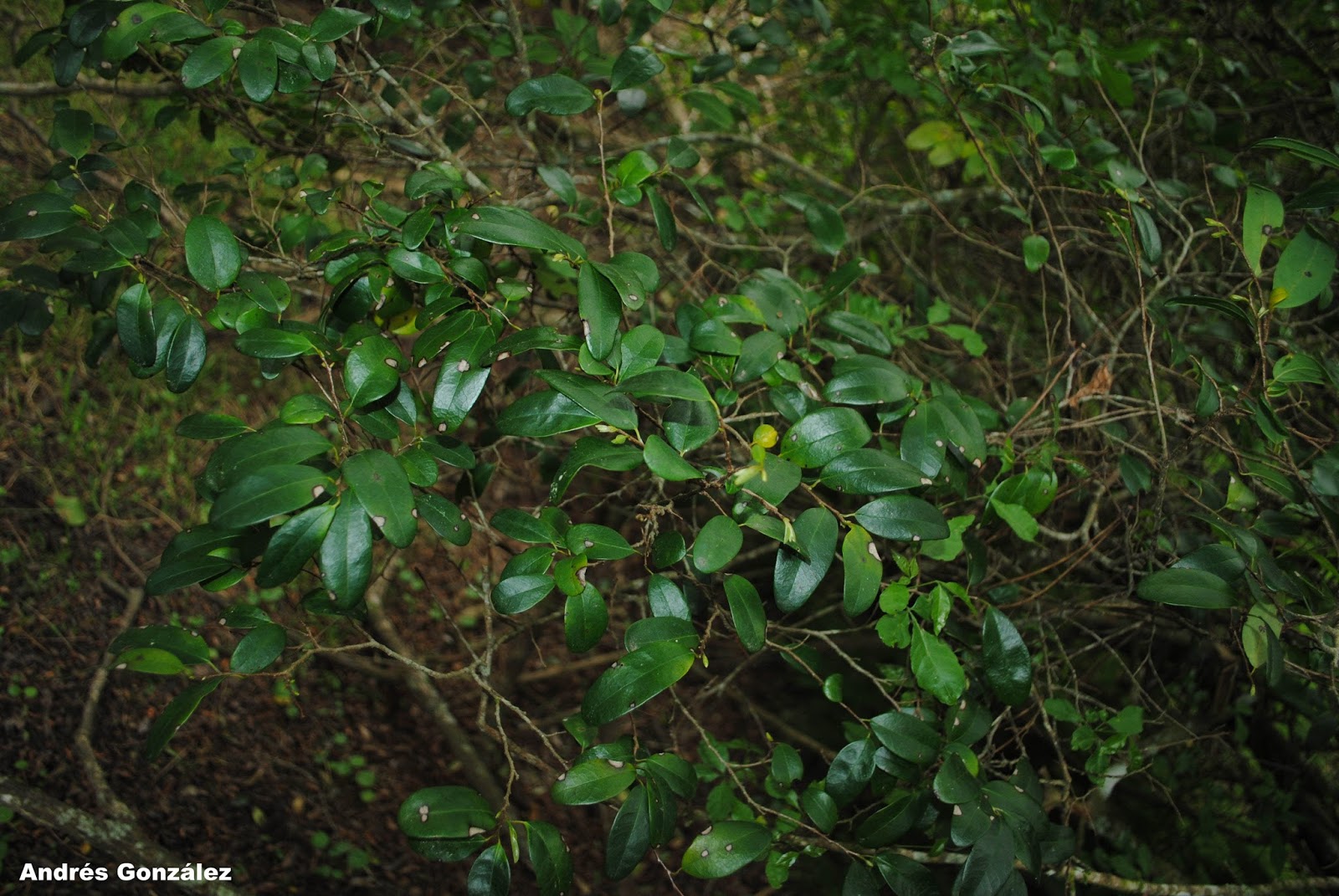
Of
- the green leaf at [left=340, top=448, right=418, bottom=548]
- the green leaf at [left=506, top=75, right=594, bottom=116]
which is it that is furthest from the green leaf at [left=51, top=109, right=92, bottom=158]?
the green leaf at [left=340, top=448, right=418, bottom=548]

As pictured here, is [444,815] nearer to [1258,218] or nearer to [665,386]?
[665,386]

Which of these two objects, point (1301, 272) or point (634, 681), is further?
point (1301, 272)

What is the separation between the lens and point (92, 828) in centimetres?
176

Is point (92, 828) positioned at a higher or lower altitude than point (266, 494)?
lower

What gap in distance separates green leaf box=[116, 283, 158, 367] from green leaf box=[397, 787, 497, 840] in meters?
0.75

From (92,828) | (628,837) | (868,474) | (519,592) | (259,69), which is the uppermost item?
(259,69)

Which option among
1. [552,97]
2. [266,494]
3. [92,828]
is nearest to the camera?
[266,494]

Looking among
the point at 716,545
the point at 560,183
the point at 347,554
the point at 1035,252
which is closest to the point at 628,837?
the point at 716,545

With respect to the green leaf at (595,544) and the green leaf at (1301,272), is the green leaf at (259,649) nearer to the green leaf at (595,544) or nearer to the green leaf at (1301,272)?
the green leaf at (595,544)

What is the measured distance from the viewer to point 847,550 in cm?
112

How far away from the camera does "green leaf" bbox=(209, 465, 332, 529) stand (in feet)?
3.00

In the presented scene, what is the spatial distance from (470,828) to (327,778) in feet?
5.05

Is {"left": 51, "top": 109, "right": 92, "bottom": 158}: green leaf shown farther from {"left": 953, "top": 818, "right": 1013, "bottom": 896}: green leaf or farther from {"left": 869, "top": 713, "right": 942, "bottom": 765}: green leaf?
{"left": 953, "top": 818, "right": 1013, "bottom": 896}: green leaf

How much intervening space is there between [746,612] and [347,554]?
0.52m
